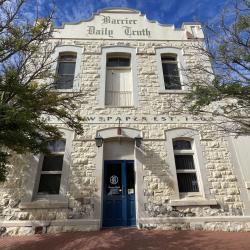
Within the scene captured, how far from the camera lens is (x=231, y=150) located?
8.20m

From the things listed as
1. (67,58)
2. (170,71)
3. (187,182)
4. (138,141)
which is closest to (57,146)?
(138,141)

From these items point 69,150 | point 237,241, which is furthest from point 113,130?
point 237,241

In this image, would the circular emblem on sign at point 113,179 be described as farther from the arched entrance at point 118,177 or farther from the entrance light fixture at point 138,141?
the entrance light fixture at point 138,141

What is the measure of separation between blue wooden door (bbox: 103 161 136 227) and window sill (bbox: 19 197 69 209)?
1.33 m

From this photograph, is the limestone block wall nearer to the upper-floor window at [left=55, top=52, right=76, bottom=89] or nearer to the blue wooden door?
the blue wooden door

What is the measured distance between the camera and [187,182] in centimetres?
776

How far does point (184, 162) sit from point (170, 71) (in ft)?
14.5

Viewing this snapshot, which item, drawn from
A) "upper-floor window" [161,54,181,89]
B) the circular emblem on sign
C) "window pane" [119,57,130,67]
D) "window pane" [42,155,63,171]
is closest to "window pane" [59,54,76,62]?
"window pane" [119,57,130,67]

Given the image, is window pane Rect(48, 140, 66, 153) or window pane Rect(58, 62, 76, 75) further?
window pane Rect(58, 62, 76, 75)

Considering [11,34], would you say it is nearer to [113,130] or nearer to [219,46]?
[113,130]

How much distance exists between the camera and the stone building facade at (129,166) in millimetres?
6945

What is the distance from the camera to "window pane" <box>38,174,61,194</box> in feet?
24.3

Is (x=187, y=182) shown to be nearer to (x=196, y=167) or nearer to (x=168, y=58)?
(x=196, y=167)

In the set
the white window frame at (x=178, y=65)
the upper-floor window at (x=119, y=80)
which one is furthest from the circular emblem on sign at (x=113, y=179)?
the white window frame at (x=178, y=65)
